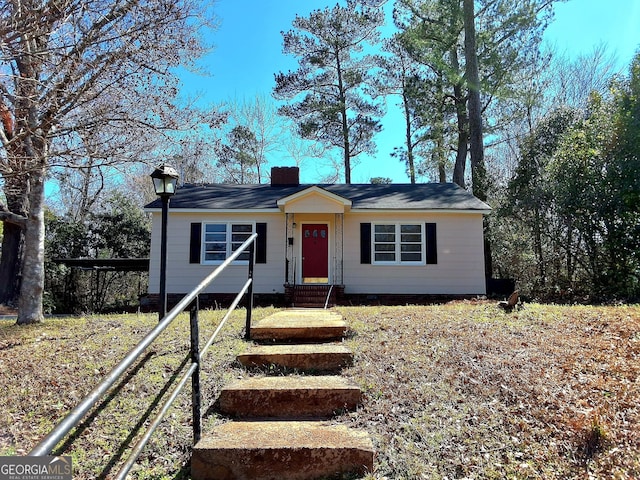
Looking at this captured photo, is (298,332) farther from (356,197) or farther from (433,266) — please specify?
(356,197)

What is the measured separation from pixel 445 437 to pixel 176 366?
2.42 meters

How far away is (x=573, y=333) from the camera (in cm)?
482

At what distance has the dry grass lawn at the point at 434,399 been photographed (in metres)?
2.54

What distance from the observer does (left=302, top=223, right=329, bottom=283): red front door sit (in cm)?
1204

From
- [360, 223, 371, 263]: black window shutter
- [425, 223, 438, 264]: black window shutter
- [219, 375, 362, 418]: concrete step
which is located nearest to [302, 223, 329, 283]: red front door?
[360, 223, 371, 263]: black window shutter

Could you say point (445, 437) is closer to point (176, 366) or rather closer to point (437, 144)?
point (176, 366)

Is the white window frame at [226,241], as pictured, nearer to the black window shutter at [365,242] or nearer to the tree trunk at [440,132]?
the black window shutter at [365,242]

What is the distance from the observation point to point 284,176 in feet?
48.4

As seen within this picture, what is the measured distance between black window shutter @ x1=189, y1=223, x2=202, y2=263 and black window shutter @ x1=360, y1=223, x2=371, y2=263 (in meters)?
4.78

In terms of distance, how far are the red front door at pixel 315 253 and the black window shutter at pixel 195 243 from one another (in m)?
3.08

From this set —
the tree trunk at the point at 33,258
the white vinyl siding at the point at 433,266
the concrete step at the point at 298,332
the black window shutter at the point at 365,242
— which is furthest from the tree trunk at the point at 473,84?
the tree trunk at the point at 33,258

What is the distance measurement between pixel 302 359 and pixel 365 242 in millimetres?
8463

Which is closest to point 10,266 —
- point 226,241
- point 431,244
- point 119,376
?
point 226,241

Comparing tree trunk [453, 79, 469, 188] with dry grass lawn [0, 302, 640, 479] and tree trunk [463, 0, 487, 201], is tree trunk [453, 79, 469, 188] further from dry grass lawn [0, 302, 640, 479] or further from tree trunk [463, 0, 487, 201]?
dry grass lawn [0, 302, 640, 479]
